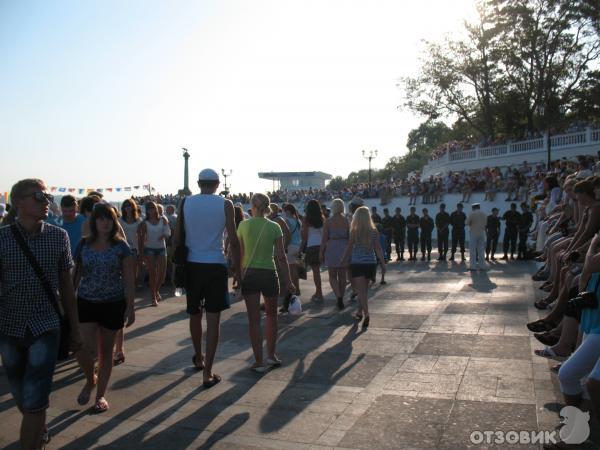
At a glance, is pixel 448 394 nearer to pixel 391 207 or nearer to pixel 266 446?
pixel 266 446

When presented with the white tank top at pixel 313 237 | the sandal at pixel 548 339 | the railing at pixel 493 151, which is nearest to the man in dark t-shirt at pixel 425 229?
the white tank top at pixel 313 237

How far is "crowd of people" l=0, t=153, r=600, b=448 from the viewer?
3387 mm

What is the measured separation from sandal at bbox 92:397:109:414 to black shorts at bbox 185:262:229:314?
1129mm

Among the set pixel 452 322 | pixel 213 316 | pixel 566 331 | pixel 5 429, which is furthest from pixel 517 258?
pixel 5 429

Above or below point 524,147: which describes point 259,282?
below

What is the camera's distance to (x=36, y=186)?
346 cm

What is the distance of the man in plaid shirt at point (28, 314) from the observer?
3.35 m

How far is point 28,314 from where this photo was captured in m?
3.38

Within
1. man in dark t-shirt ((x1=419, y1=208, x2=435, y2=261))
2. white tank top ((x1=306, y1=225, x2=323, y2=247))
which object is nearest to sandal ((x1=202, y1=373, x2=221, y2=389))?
white tank top ((x1=306, y1=225, x2=323, y2=247))

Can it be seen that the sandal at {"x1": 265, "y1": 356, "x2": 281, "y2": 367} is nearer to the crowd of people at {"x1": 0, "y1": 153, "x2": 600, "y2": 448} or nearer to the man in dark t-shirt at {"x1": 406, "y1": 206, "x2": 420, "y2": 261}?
the crowd of people at {"x1": 0, "y1": 153, "x2": 600, "y2": 448}

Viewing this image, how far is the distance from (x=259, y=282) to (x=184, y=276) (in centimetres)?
77

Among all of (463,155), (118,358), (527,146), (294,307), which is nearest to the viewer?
(118,358)

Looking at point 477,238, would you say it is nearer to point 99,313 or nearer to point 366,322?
point 366,322

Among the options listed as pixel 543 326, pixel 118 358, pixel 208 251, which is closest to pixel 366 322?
pixel 543 326
